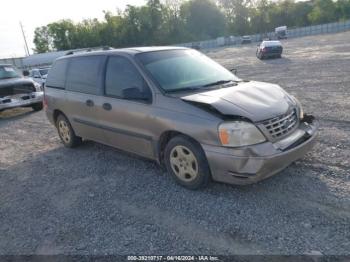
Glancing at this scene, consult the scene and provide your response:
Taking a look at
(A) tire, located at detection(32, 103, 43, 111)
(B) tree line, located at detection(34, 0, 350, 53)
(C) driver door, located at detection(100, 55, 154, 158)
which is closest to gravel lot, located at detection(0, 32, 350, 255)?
(C) driver door, located at detection(100, 55, 154, 158)

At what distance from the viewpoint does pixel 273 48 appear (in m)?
24.3

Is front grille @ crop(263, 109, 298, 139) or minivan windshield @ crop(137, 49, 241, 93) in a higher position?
minivan windshield @ crop(137, 49, 241, 93)

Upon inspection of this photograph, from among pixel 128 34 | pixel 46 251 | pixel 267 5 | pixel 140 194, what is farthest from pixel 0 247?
pixel 267 5

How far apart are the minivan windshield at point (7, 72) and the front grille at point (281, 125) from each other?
10467 millimetres

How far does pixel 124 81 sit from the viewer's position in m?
4.79

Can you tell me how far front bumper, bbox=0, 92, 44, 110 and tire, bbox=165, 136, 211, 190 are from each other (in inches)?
321

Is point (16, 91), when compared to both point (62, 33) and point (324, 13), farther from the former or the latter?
point (324, 13)

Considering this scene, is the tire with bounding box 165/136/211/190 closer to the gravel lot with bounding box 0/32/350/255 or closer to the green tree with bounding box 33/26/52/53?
the gravel lot with bounding box 0/32/350/255

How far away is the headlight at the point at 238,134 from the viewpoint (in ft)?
11.8

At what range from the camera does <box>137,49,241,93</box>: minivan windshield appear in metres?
4.47

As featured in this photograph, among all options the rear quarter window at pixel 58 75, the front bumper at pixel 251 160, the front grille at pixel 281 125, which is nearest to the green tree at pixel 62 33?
the rear quarter window at pixel 58 75

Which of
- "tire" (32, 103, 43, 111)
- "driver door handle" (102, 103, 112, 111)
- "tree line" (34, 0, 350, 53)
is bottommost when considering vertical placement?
"tire" (32, 103, 43, 111)

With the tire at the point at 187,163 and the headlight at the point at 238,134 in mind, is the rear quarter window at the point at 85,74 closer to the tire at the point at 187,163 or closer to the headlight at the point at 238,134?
the tire at the point at 187,163

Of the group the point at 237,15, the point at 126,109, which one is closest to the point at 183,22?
the point at 237,15
